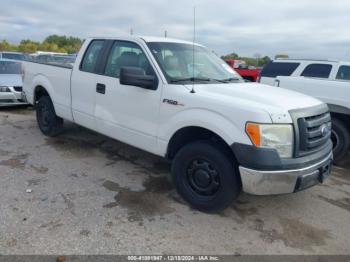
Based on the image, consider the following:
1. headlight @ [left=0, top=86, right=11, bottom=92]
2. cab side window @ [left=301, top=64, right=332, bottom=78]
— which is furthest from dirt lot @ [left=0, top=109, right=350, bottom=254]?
headlight @ [left=0, top=86, right=11, bottom=92]

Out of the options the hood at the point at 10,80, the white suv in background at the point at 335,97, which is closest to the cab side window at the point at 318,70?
the white suv in background at the point at 335,97

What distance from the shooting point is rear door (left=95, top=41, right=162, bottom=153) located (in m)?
4.30

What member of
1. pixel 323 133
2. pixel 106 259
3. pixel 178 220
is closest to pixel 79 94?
pixel 178 220

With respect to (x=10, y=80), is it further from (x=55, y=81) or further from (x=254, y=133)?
(x=254, y=133)

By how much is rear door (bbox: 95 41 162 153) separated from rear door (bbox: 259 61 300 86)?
4.80 metres

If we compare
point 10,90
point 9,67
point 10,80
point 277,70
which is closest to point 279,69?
point 277,70

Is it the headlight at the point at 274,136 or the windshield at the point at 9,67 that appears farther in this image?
the windshield at the point at 9,67

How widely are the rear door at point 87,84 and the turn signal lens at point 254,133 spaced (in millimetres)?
2582

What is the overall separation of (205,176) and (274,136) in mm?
885

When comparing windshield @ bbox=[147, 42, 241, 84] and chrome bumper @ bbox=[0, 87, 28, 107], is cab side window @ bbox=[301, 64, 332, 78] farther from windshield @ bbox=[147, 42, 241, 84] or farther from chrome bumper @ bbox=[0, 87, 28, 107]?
chrome bumper @ bbox=[0, 87, 28, 107]

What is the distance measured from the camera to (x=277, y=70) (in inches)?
348

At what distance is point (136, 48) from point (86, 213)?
7.21 feet

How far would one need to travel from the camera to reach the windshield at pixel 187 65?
4254 mm

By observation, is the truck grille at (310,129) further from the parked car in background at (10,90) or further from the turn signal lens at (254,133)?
the parked car in background at (10,90)
